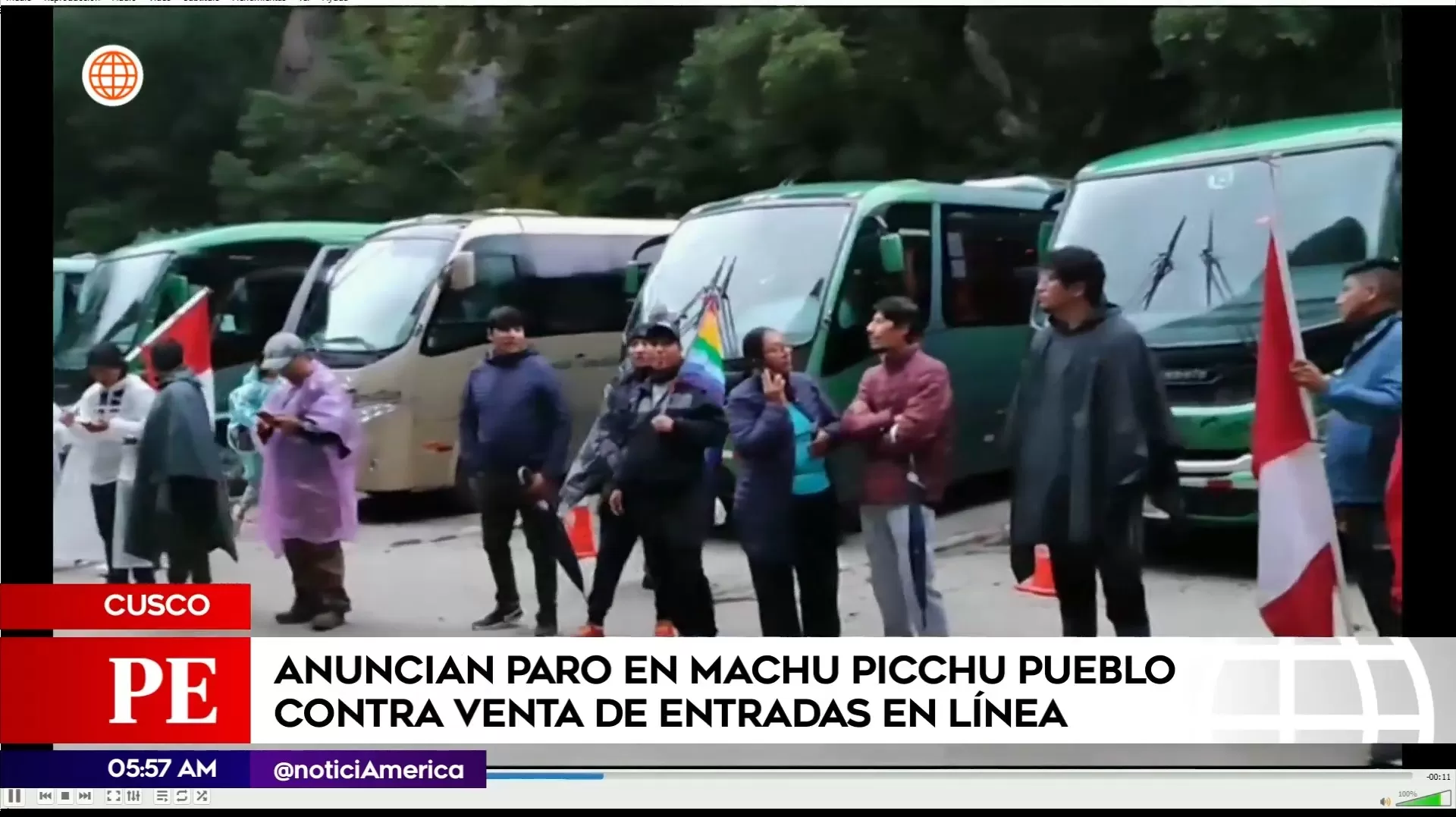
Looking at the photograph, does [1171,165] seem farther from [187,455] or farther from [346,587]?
[187,455]

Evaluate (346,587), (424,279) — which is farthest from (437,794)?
(424,279)

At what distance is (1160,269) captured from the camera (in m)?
3.59

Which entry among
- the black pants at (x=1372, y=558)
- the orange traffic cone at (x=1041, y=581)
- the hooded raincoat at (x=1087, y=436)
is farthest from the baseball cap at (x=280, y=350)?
the black pants at (x=1372, y=558)

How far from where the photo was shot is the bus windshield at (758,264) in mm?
3596

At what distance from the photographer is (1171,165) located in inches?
143

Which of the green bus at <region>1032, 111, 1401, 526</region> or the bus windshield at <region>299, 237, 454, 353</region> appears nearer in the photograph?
the green bus at <region>1032, 111, 1401, 526</region>

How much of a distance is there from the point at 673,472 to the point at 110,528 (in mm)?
1462

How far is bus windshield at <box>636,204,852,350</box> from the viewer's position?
360 cm

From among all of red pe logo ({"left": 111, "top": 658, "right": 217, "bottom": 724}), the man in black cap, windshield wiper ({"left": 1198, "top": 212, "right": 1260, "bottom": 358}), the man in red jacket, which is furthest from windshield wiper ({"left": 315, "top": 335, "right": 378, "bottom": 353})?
windshield wiper ({"left": 1198, "top": 212, "right": 1260, "bottom": 358})

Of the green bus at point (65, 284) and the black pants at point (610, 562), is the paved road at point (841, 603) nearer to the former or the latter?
the black pants at point (610, 562)

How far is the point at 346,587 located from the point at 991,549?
1.66 meters

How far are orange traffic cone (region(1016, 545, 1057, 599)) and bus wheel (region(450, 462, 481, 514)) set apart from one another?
142 cm

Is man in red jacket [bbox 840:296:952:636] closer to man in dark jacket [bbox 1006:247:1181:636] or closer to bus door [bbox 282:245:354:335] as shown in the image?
man in dark jacket [bbox 1006:247:1181:636]

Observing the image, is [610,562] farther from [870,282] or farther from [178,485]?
[178,485]
